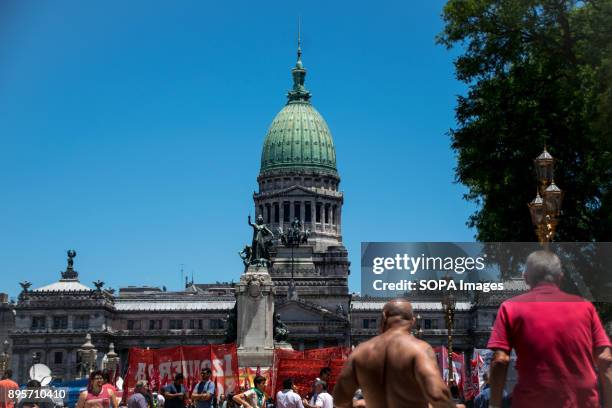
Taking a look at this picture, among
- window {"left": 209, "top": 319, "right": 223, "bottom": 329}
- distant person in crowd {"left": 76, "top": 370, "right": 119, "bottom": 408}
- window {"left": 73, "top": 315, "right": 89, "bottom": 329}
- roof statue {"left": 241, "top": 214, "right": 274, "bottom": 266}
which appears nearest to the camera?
distant person in crowd {"left": 76, "top": 370, "right": 119, "bottom": 408}

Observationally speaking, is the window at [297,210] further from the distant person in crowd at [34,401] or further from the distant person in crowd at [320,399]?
the distant person in crowd at [320,399]

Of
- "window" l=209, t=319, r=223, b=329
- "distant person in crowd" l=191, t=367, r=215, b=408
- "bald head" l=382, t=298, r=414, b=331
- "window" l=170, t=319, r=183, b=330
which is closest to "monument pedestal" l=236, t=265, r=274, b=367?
"distant person in crowd" l=191, t=367, r=215, b=408

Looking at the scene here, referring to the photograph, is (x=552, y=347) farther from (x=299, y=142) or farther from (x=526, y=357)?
(x=299, y=142)

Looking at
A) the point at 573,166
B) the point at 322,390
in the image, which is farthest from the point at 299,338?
the point at 322,390

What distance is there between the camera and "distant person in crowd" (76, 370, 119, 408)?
1789 cm

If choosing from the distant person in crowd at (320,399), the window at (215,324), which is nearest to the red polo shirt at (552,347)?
the distant person in crowd at (320,399)

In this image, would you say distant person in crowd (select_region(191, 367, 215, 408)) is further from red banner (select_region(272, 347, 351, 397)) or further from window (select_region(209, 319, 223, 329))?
window (select_region(209, 319, 223, 329))

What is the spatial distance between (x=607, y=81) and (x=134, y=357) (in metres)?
16.0

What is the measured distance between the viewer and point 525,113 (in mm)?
36406

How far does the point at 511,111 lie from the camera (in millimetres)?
36625

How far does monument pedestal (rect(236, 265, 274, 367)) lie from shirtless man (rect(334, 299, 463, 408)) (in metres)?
48.7

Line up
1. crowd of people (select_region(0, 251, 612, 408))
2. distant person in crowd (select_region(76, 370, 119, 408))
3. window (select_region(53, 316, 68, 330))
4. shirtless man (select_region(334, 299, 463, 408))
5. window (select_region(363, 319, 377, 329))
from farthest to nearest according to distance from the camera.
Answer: window (select_region(363, 319, 377, 329)) → window (select_region(53, 316, 68, 330)) → distant person in crowd (select_region(76, 370, 119, 408)) → crowd of people (select_region(0, 251, 612, 408)) → shirtless man (select_region(334, 299, 463, 408))

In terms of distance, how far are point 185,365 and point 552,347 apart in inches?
1014

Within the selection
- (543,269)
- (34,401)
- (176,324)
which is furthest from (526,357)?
(176,324)
